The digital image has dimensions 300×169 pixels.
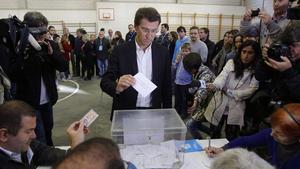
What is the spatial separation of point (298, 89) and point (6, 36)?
2.04 meters

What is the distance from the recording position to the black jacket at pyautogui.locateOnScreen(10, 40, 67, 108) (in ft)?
7.45

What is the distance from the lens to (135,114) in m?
1.80

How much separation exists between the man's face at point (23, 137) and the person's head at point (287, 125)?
49.7 inches

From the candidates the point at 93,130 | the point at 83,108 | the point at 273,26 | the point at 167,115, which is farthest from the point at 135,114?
the point at 83,108

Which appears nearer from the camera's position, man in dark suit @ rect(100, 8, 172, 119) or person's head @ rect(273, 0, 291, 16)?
man in dark suit @ rect(100, 8, 172, 119)

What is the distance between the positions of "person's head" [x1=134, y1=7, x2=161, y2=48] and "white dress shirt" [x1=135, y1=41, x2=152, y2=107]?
105 mm

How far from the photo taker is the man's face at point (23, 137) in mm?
1405

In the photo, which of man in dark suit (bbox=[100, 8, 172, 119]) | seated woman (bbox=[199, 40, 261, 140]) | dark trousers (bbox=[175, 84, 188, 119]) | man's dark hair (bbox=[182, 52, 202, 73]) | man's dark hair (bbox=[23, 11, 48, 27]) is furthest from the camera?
dark trousers (bbox=[175, 84, 188, 119])

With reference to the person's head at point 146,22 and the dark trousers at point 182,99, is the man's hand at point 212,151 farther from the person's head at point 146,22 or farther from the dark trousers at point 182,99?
the dark trousers at point 182,99

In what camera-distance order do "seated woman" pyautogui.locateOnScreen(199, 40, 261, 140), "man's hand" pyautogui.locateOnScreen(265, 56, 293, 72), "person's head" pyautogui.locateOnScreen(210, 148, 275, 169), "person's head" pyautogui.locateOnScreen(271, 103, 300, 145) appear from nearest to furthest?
"person's head" pyautogui.locateOnScreen(210, 148, 275, 169)
"person's head" pyautogui.locateOnScreen(271, 103, 300, 145)
"man's hand" pyautogui.locateOnScreen(265, 56, 293, 72)
"seated woman" pyautogui.locateOnScreen(199, 40, 261, 140)

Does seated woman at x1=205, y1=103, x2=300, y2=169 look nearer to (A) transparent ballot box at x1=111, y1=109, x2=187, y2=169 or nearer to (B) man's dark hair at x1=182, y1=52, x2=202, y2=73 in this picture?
(A) transparent ballot box at x1=111, y1=109, x2=187, y2=169

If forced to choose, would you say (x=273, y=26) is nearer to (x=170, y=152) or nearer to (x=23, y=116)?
(x=170, y=152)

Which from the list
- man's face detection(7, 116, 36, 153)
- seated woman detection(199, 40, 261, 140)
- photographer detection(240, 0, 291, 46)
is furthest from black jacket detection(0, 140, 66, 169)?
photographer detection(240, 0, 291, 46)

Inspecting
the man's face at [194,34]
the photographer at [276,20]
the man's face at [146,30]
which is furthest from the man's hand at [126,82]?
the man's face at [194,34]
